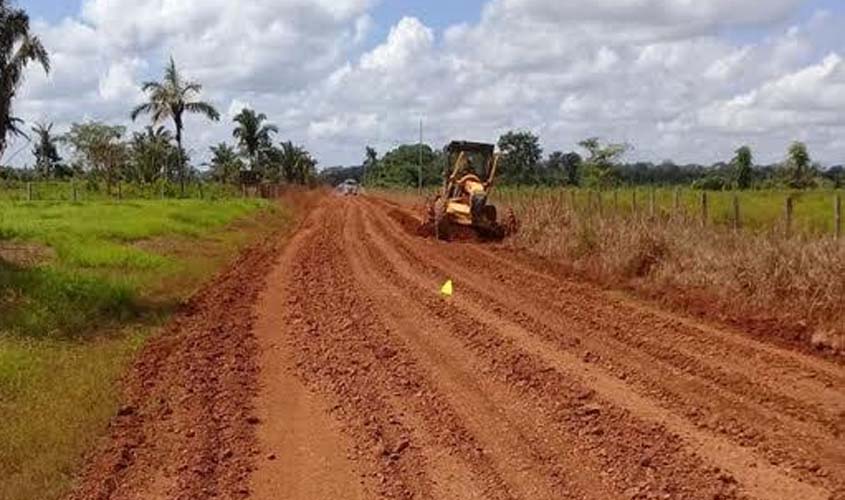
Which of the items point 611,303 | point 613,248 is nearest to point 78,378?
point 611,303

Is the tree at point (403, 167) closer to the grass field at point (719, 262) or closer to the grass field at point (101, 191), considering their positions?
the grass field at point (101, 191)

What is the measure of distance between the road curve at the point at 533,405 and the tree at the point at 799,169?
1950 inches

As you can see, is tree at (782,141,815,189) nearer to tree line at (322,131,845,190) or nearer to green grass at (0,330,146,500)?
tree line at (322,131,845,190)

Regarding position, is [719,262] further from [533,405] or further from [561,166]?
[561,166]

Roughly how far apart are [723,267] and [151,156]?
204 feet

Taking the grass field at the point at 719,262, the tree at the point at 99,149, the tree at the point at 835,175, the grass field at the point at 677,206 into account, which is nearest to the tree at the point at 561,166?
the tree at the point at 835,175

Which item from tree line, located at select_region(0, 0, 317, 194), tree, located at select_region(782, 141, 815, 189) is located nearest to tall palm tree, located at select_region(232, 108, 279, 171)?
tree line, located at select_region(0, 0, 317, 194)

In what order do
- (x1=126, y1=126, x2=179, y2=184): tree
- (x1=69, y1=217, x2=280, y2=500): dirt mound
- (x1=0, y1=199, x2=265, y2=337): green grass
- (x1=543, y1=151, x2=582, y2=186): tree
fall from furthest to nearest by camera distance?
(x1=543, y1=151, x2=582, y2=186): tree
(x1=126, y1=126, x2=179, y2=184): tree
(x1=0, y1=199, x2=265, y2=337): green grass
(x1=69, y1=217, x2=280, y2=500): dirt mound

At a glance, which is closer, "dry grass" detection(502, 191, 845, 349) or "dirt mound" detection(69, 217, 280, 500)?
"dirt mound" detection(69, 217, 280, 500)

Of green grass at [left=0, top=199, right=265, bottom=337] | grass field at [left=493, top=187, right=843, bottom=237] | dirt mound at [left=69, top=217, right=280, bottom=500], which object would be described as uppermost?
grass field at [left=493, top=187, right=843, bottom=237]

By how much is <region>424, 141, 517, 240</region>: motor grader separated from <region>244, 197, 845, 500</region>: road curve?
1163 cm

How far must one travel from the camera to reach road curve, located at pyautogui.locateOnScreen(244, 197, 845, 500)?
252 inches

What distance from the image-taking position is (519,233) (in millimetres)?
25141

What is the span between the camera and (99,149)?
61406 mm
